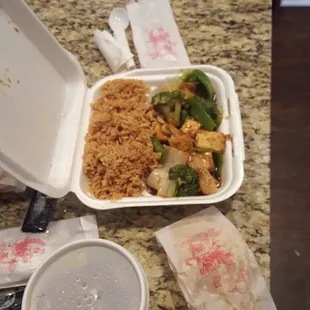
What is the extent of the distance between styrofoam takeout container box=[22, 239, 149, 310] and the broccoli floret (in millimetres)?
201

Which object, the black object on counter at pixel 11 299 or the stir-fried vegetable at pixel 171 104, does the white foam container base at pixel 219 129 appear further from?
the black object on counter at pixel 11 299

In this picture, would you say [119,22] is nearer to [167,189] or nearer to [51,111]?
[51,111]

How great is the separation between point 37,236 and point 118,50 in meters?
0.48

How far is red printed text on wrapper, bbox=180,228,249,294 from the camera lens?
763 mm

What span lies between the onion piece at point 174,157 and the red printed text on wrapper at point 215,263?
0.57ft

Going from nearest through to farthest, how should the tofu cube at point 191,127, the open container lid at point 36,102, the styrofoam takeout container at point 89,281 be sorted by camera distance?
the styrofoam takeout container at point 89,281
the open container lid at point 36,102
the tofu cube at point 191,127

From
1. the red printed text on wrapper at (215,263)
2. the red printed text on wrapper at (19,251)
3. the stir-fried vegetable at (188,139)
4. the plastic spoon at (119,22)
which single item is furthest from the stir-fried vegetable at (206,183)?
the plastic spoon at (119,22)

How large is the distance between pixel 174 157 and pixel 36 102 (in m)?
0.30

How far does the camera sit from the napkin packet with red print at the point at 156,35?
1104mm

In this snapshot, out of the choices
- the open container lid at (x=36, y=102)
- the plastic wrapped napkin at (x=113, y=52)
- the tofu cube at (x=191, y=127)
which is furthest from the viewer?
the plastic wrapped napkin at (x=113, y=52)

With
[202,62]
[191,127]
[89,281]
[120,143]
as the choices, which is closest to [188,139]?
[191,127]

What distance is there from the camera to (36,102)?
0.92 meters

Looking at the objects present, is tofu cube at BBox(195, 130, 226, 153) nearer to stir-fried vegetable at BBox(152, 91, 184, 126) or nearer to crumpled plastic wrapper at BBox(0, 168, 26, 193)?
stir-fried vegetable at BBox(152, 91, 184, 126)

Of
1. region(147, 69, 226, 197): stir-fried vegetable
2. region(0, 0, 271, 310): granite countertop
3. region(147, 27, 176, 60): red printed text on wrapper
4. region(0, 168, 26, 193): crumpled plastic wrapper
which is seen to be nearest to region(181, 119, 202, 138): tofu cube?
region(147, 69, 226, 197): stir-fried vegetable
